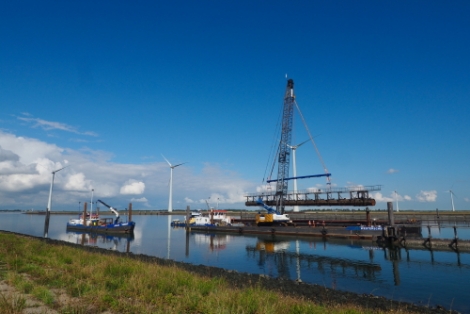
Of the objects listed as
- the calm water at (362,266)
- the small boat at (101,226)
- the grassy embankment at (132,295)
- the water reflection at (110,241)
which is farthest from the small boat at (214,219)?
the grassy embankment at (132,295)

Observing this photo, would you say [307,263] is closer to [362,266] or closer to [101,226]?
[362,266]

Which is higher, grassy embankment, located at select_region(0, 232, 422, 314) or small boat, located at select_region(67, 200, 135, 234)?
grassy embankment, located at select_region(0, 232, 422, 314)

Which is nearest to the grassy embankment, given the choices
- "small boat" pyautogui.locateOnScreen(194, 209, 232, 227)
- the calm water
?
the calm water

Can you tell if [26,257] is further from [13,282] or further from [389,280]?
[389,280]

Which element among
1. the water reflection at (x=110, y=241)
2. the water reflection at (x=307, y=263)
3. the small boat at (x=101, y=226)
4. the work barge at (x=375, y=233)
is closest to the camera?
Answer: the water reflection at (x=307, y=263)

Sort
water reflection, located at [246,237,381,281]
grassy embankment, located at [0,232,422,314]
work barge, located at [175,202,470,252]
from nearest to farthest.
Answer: grassy embankment, located at [0,232,422,314] → water reflection, located at [246,237,381,281] → work barge, located at [175,202,470,252]

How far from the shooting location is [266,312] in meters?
8.20

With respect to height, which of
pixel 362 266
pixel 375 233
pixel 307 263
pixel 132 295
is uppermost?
pixel 132 295

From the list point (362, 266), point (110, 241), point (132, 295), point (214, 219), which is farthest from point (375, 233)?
point (110, 241)

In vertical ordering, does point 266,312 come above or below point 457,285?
above

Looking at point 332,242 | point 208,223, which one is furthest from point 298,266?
point 208,223

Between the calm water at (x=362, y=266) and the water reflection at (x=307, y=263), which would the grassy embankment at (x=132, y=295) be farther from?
the water reflection at (x=307, y=263)

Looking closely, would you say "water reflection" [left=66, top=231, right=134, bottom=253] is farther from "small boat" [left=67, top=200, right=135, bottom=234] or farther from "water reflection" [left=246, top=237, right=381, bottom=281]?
"water reflection" [left=246, top=237, right=381, bottom=281]

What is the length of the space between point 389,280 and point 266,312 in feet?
61.3
